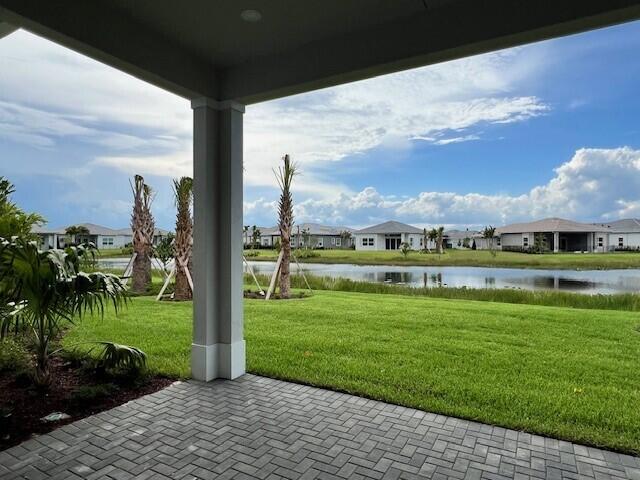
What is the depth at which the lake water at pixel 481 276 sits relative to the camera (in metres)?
7.89

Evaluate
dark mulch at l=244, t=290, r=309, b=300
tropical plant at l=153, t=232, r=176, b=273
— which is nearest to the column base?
dark mulch at l=244, t=290, r=309, b=300

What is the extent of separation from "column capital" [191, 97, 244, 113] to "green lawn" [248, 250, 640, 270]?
6.72 m

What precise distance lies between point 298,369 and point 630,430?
2.79 m

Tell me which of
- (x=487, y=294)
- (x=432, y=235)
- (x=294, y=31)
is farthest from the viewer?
(x=432, y=235)

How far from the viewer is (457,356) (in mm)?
4391

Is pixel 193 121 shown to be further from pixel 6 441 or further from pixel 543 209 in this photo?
pixel 543 209

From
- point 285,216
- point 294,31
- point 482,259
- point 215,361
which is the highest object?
point 294,31

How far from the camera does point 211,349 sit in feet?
12.3

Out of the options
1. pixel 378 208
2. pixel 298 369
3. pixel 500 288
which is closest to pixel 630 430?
pixel 298 369

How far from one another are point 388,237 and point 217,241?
11409 mm

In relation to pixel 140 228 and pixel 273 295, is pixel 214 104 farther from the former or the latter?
pixel 140 228

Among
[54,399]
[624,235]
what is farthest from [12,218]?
[624,235]

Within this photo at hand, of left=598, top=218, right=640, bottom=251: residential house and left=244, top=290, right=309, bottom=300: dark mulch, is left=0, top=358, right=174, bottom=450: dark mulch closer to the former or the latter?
left=244, top=290, right=309, bottom=300: dark mulch

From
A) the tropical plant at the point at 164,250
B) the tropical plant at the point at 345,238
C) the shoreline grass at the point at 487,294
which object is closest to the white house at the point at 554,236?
the shoreline grass at the point at 487,294
